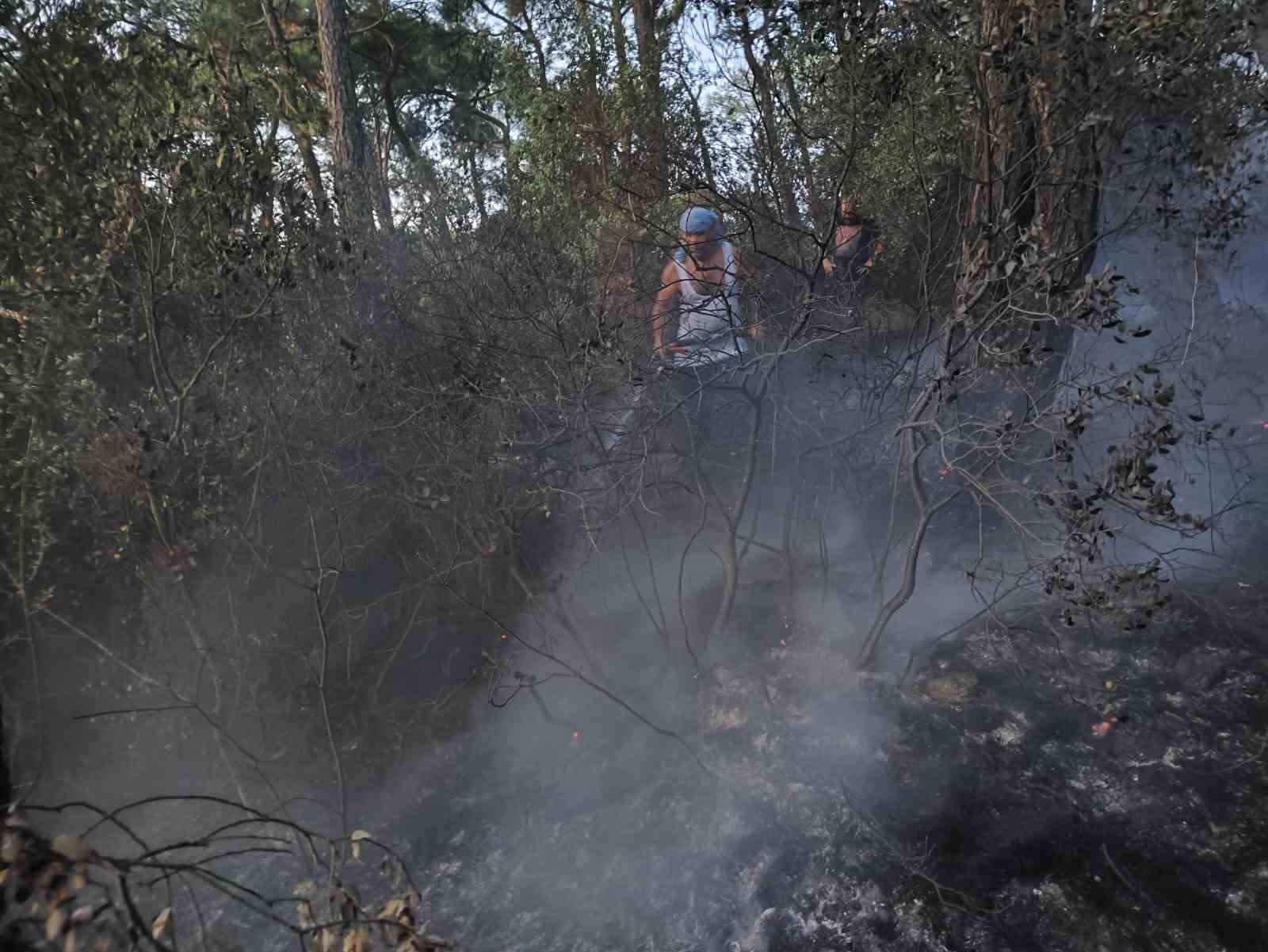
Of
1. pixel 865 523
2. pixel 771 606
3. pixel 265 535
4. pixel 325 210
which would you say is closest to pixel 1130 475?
A: pixel 865 523

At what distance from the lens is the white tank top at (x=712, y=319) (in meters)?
4.85

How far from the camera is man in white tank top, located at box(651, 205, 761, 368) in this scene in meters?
5.04

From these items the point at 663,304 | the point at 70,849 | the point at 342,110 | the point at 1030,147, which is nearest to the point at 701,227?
the point at 663,304

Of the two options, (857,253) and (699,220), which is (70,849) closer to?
(699,220)

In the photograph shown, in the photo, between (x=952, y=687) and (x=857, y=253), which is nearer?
(x=952, y=687)

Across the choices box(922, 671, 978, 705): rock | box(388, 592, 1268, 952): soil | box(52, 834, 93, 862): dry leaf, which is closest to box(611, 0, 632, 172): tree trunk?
box(388, 592, 1268, 952): soil

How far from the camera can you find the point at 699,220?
5586mm

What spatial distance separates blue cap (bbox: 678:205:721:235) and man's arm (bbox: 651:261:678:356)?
362 millimetres

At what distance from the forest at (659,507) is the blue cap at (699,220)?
18 cm

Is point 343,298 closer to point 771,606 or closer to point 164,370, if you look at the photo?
point 164,370

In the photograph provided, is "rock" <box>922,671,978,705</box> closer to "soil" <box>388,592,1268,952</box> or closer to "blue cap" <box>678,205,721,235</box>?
"soil" <box>388,592,1268,952</box>

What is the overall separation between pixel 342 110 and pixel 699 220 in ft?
18.1

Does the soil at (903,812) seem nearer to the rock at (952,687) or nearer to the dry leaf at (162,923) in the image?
the rock at (952,687)

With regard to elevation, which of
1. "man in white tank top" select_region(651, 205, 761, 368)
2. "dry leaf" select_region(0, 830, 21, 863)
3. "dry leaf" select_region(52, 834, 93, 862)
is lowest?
"dry leaf" select_region(52, 834, 93, 862)
